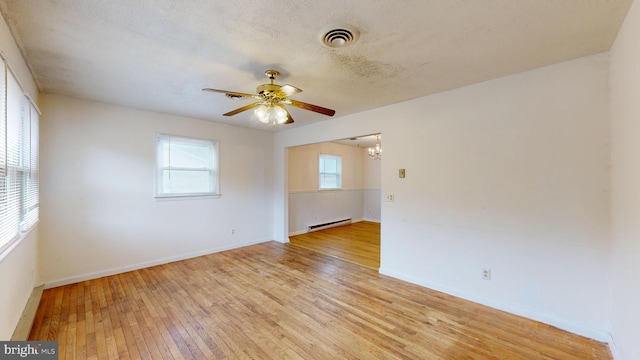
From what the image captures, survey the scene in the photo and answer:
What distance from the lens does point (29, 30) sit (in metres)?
1.87

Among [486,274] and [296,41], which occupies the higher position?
[296,41]

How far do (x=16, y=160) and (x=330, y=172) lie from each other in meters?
6.03

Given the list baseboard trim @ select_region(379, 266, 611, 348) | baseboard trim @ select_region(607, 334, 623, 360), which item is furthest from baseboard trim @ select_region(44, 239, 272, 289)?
baseboard trim @ select_region(607, 334, 623, 360)

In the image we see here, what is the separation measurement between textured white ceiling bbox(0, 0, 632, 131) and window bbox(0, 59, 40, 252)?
40cm

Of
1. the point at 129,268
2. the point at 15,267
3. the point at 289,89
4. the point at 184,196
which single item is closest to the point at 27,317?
the point at 15,267

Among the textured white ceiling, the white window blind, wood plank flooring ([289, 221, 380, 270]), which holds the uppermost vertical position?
the textured white ceiling

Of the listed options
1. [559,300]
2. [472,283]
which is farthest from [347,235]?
[559,300]

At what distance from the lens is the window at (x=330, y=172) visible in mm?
7238

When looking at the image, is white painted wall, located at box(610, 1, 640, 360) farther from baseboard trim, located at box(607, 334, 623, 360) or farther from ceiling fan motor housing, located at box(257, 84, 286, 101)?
ceiling fan motor housing, located at box(257, 84, 286, 101)

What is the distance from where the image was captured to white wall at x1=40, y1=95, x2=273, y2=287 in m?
3.29

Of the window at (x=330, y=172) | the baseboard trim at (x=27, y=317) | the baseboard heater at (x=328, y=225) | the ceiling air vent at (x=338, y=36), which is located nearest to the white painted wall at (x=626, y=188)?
the ceiling air vent at (x=338, y=36)

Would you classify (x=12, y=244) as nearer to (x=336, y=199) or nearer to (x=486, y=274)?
(x=486, y=274)

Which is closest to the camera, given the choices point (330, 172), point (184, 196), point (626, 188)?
point (626, 188)

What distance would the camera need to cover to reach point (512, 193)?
261cm
